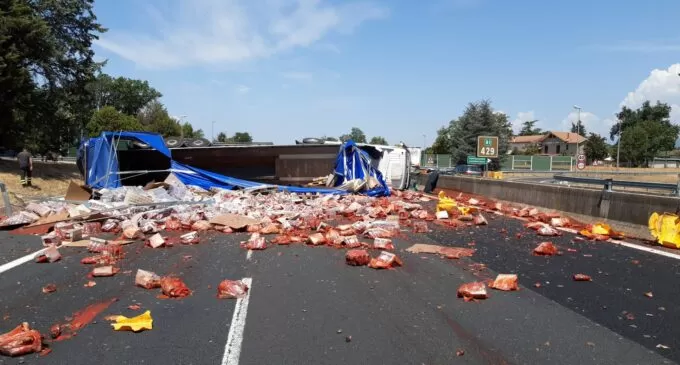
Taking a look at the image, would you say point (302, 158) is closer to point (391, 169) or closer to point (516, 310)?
point (391, 169)

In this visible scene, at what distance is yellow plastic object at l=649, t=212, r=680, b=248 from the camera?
351 inches

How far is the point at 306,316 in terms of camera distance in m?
5.22

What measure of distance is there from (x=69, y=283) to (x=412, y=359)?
15.1 feet

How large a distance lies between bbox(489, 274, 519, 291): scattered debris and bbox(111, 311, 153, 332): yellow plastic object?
3901 mm

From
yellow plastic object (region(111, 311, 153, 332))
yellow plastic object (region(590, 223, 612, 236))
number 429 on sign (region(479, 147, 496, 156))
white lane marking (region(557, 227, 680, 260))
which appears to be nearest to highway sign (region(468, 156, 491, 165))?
number 429 on sign (region(479, 147, 496, 156))

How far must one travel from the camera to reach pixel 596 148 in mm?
98375

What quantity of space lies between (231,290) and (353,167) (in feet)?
46.8

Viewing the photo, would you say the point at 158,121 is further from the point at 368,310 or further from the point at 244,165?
the point at 368,310

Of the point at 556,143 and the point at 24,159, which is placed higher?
the point at 556,143

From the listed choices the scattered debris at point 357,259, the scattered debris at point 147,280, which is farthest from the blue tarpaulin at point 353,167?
the scattered debris at point 147,280

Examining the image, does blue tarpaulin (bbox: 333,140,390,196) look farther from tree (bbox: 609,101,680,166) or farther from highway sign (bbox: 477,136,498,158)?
tree (bbox: 609,101,680,166)

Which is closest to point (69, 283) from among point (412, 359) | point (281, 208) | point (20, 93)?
point (412, 359)

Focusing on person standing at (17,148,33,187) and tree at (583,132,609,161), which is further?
tree at (583,132,609,161)

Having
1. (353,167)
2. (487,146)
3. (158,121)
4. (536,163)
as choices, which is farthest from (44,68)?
(158,121)
